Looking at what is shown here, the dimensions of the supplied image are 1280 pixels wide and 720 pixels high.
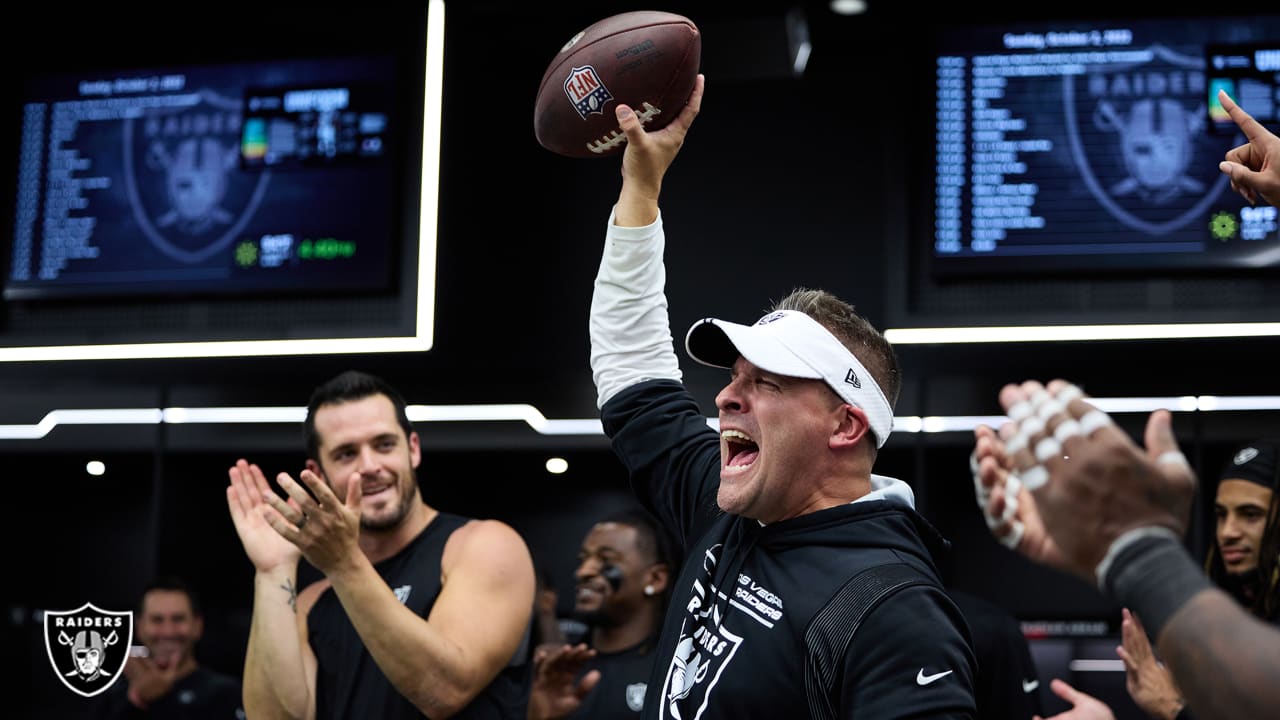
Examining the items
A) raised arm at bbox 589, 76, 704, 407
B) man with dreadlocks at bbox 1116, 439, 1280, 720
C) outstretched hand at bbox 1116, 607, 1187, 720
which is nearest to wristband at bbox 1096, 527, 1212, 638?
raised arm at bbox 589, 76, 704, 407

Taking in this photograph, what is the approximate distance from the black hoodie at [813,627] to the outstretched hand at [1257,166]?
617mm

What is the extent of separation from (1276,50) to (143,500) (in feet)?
11.9

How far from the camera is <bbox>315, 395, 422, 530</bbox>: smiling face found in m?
3.02

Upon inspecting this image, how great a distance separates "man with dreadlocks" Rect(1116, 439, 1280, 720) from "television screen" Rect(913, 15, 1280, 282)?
0.63m

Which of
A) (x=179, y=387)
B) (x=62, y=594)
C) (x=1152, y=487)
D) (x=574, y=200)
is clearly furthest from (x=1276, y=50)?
(x=62, y=594)

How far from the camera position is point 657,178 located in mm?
2398

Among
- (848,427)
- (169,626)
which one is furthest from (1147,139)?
(169,626)

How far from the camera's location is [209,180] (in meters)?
4.31

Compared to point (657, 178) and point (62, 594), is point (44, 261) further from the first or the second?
point (657, 178)

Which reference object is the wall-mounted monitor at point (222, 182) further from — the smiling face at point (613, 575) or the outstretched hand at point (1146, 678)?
the outstretched hand at point (1146, 678)

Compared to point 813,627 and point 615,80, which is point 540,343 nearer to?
point 615,80

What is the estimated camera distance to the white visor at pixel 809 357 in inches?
81.0

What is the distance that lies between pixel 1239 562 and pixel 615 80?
1.74 meters

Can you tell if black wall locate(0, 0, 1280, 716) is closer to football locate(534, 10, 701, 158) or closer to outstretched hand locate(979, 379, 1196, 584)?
football locate(534, 10, 701, 158)
